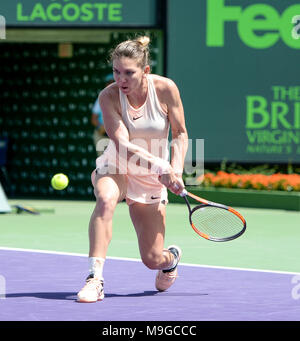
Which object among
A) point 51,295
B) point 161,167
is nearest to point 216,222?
point 161,167

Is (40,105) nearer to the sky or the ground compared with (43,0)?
nearer to the ground

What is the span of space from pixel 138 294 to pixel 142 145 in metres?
1.20

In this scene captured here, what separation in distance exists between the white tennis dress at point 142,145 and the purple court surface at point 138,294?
83 centimetres

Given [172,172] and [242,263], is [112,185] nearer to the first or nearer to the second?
[172,172]

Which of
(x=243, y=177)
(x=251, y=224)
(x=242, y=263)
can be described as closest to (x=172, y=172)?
(x=242, y=263)

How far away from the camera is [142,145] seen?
28.1 feet

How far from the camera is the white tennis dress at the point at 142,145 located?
8539 millimetres

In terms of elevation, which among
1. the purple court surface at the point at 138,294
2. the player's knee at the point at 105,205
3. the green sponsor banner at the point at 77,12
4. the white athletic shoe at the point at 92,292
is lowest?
the purple court surface at the point at 138,294

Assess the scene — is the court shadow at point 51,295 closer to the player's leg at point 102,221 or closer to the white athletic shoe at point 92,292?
the white athletic shoe at point 92,292

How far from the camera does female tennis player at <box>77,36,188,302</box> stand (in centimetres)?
830

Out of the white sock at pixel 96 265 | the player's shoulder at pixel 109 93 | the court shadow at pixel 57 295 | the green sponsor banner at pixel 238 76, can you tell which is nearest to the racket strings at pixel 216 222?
the court shadow at pixel 57 295

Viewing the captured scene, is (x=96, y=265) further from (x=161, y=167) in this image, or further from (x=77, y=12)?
(x=77, y=12)

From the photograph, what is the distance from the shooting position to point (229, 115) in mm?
19188

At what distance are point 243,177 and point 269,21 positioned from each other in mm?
2764
